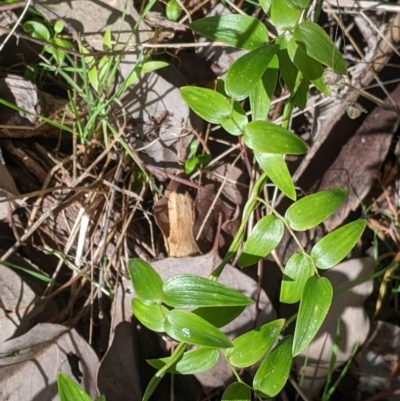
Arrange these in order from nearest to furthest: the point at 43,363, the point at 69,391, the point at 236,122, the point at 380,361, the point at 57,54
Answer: the point at 69,391 < the point at 236,122 < the point at 43,363 < the point at 57,54 < the point at 380,361

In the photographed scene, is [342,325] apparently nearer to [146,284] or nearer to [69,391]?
[146,284]

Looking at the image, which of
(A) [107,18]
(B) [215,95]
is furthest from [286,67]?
(A) [107,18]

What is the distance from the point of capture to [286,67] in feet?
4.07

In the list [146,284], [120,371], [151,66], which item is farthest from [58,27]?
[120,371]

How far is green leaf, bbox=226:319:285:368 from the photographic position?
1.17 meters

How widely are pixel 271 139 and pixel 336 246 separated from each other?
0.82 feet

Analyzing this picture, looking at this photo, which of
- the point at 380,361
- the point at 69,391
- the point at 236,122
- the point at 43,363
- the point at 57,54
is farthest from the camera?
the point at 380,361

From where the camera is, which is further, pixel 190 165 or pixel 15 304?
pixel 190 165

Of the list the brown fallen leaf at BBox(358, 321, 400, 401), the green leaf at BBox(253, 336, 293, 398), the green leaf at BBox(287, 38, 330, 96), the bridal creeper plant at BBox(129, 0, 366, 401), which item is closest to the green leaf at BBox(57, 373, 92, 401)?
the bridal creeper plant at BBox(129, 0, 366, 401)


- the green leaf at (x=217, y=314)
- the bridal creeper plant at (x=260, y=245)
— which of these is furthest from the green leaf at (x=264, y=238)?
the green leaf at (x=217, y=314)

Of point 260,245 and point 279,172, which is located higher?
point 279,172

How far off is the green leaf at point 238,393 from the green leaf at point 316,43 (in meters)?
0.64

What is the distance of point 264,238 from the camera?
48.4 inches

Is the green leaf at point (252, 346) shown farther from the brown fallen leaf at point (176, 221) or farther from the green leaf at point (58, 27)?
the green leaf at point (58, 27)
